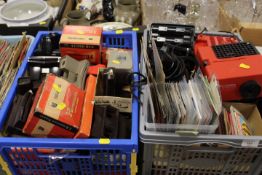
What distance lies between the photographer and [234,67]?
0.96 meters

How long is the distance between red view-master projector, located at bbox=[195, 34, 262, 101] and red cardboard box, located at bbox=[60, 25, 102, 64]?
45 centimetres

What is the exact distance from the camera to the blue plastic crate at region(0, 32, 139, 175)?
82cm

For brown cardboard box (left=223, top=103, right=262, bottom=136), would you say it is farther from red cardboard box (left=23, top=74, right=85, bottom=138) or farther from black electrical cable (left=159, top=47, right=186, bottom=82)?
red cardboard box (left=23, top=74, right=85, bottom=138)

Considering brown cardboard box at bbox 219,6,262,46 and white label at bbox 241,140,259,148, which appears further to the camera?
brown cardboard box at bbox 219,6,262,46

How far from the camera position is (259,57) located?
0.99 meters

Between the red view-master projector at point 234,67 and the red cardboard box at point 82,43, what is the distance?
0.45m

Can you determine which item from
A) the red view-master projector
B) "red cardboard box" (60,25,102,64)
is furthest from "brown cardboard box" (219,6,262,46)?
"red cardboard box" (60,25,102,64)

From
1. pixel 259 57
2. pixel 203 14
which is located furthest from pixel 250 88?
pixel 203 14

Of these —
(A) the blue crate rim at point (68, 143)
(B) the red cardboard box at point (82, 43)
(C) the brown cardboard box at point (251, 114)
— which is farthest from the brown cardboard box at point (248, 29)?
(A) the blue crate rim at point (68, 143)

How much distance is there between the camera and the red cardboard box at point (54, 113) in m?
0.83

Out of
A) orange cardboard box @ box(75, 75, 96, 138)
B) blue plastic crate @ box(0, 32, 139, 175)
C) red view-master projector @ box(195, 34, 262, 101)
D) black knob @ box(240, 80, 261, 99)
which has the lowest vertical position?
blue plastic crate @ box(0, 32, 139, 175)

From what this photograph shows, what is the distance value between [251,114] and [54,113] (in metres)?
0.78

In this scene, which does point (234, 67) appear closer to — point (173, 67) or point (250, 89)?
point (250, 89)

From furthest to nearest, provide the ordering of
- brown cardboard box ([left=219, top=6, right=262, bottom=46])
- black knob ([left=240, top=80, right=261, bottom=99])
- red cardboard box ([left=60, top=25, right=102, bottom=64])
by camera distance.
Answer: brown cardboard box ([left=219, top=6, right=262, bottom=46]) → red cardboard box ([left=60, top=25, right=102, bottom=64]) → black knob ([left=240, top=80, right=261, bottom=99])
